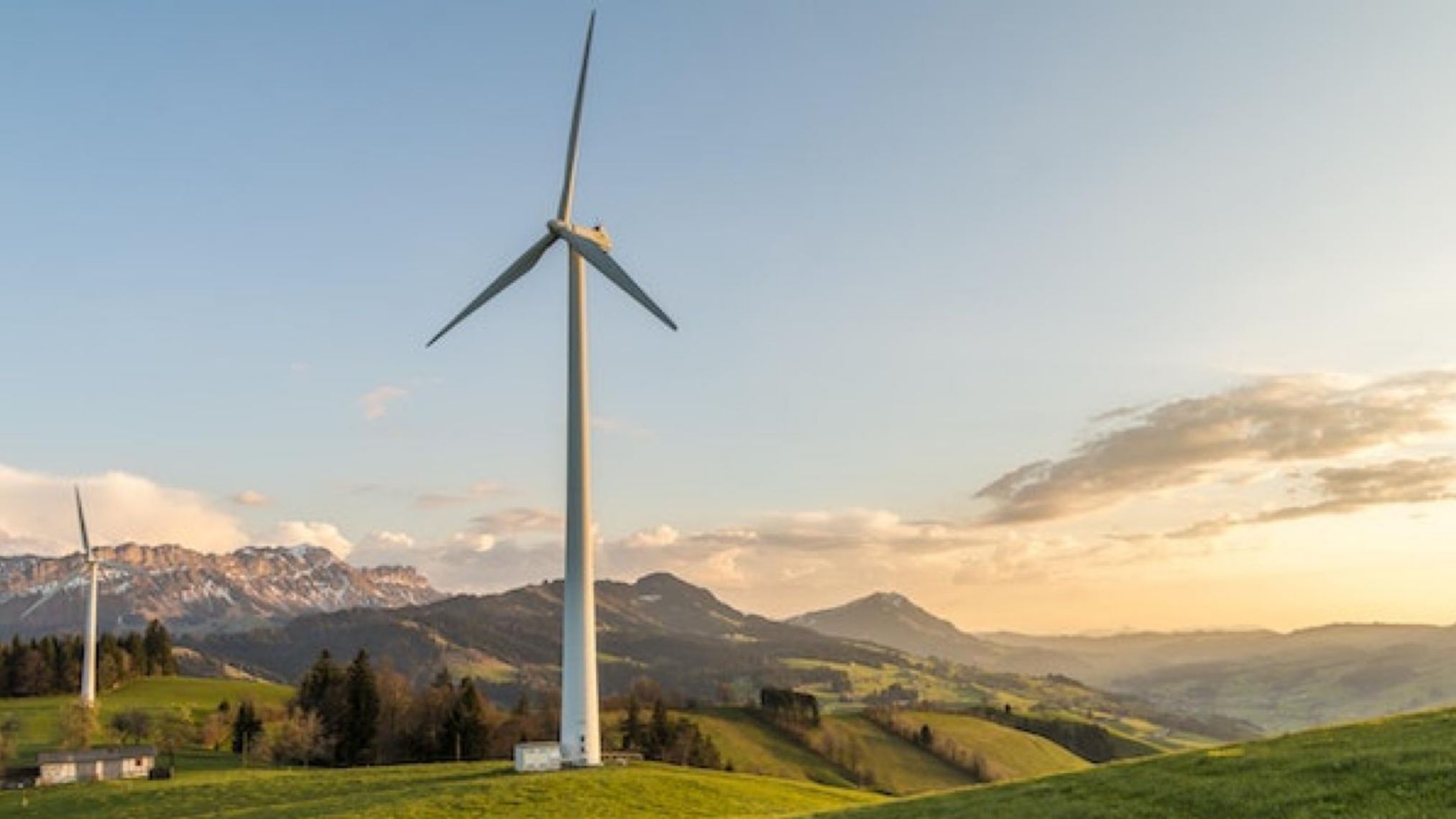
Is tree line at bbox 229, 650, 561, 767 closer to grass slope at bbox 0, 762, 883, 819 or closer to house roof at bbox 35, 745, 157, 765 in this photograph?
house roof at bbox 35, 745, 157, 765

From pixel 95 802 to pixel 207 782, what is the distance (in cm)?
846

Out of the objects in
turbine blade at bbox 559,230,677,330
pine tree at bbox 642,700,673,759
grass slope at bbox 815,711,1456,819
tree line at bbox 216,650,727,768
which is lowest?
pine tree at bbox 642,700,673,759

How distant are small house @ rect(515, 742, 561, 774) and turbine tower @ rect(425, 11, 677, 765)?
0.93 m

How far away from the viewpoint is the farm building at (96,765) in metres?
98.9

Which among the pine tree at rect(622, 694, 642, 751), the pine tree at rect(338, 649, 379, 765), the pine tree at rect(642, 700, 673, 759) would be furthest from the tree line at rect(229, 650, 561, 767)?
the pine tree at rect(642, 700, 673, 759)

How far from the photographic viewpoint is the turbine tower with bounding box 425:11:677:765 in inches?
2667

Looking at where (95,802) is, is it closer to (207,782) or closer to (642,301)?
(207,782)

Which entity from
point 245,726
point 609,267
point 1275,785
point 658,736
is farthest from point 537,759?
point 245,726

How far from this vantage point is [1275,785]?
30.7 m

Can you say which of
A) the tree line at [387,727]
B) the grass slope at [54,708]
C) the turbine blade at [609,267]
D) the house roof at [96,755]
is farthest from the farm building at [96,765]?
the turbine blade at [609,267]

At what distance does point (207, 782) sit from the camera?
81.0 m

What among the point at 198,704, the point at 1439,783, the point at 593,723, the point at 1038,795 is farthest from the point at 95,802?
the point at 198,704

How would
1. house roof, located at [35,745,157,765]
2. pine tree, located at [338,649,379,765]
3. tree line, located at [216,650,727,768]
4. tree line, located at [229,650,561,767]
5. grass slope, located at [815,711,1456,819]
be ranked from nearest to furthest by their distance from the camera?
grass slope, located at [815,711,1456,819] → house roof, located at [35,745,157,765] → tree line, located at [229,650,561,767] → tree line, located at [216,650,727,768] → pine tree, located at [338,649,379,765]

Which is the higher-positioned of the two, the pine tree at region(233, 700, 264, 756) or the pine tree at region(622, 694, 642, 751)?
the pine tree at region(233, 700, 264, 756)
